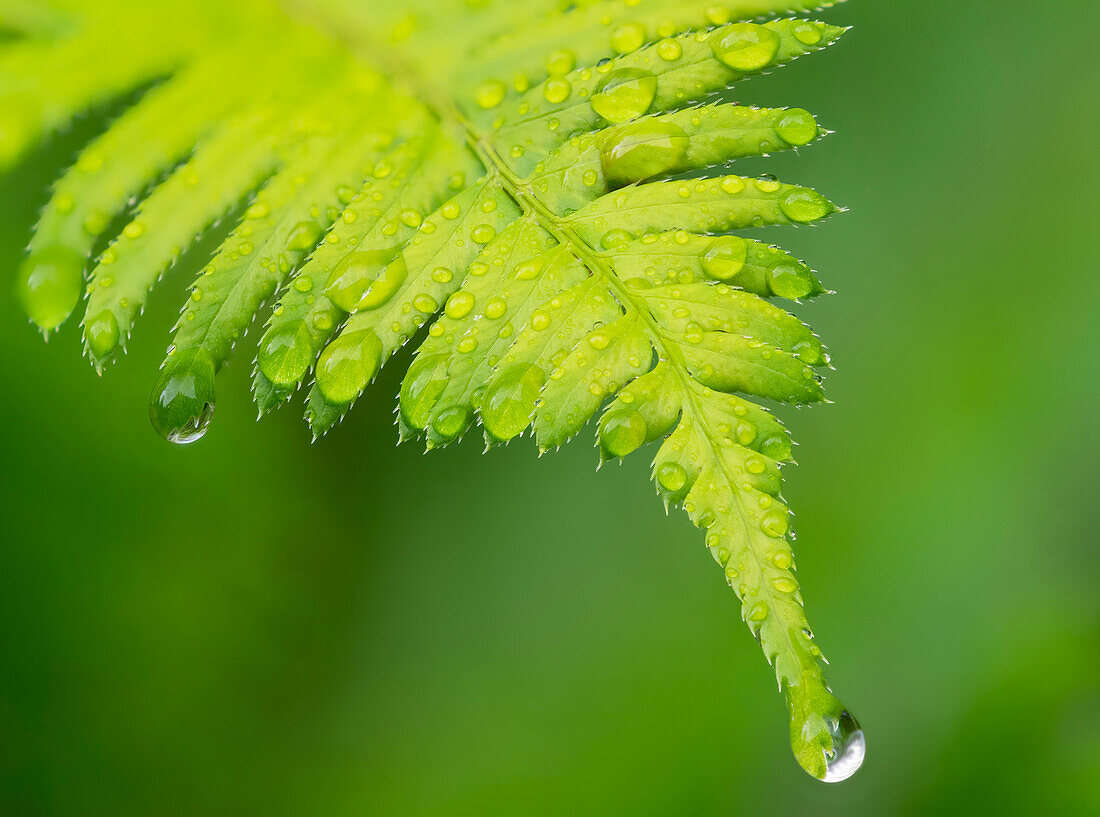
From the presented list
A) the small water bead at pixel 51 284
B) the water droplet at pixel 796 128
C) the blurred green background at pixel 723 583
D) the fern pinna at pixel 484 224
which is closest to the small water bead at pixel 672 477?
the fern pinna at pixel 484 224

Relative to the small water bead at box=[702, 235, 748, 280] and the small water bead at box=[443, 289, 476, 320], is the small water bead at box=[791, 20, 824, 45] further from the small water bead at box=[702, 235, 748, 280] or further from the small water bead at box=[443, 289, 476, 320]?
the small water bead at box=[443, 289, 476, 320]

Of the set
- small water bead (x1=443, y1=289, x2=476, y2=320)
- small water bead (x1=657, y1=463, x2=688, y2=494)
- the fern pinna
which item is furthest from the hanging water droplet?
small water bead (x1=443, y1=289, x2=476, y2=320)

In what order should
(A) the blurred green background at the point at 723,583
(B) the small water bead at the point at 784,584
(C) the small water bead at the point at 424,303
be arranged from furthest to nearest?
(A) the blurred green background at the point at 723,583
(C) the small water bead at the point at 424,303
(B) the small water bead at the point at 784,584

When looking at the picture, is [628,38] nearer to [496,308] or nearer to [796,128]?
[796,128]

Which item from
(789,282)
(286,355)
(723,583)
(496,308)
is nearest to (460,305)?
(496,308)

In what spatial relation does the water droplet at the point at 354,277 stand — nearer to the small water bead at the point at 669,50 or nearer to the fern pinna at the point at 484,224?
the fern pinna at the point at 484,224

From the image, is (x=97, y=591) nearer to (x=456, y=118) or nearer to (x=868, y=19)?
(x=456, y=118)

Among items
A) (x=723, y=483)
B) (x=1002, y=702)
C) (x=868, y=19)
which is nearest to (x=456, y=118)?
(x=723, y=483)
